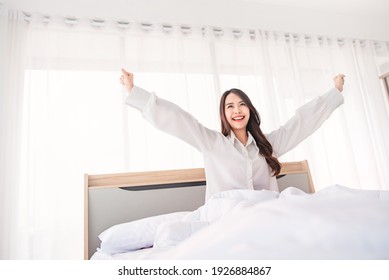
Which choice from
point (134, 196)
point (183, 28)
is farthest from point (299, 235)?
point (183, 28)

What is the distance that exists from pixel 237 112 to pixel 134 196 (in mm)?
632

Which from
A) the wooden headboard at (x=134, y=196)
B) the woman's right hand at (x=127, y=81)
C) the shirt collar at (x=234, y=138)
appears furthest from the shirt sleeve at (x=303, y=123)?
the woman's right hand at (x=127, y=81)

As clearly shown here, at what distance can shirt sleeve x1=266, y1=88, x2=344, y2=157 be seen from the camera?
126 cm

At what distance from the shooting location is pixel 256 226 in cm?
33

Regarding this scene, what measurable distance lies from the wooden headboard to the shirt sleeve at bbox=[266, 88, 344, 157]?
Answer: 0.43m

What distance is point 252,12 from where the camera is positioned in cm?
197

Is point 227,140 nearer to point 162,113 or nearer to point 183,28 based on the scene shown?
point 162,113

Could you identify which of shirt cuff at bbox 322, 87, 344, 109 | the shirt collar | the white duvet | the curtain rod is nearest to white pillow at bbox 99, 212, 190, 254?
the shirt collar

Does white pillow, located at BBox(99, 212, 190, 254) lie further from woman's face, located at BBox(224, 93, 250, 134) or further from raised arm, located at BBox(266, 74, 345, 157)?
raised arm, located at BBox(266, 74, 345, 157)

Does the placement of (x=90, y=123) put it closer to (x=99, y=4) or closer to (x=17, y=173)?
(x=17, y=173)

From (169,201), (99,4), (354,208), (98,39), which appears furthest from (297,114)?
(99,4)

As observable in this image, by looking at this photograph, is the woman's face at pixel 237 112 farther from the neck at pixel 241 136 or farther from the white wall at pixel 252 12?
the white wall at pixel 252 12

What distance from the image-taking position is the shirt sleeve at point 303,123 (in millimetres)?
1260

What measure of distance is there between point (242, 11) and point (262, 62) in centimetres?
42
